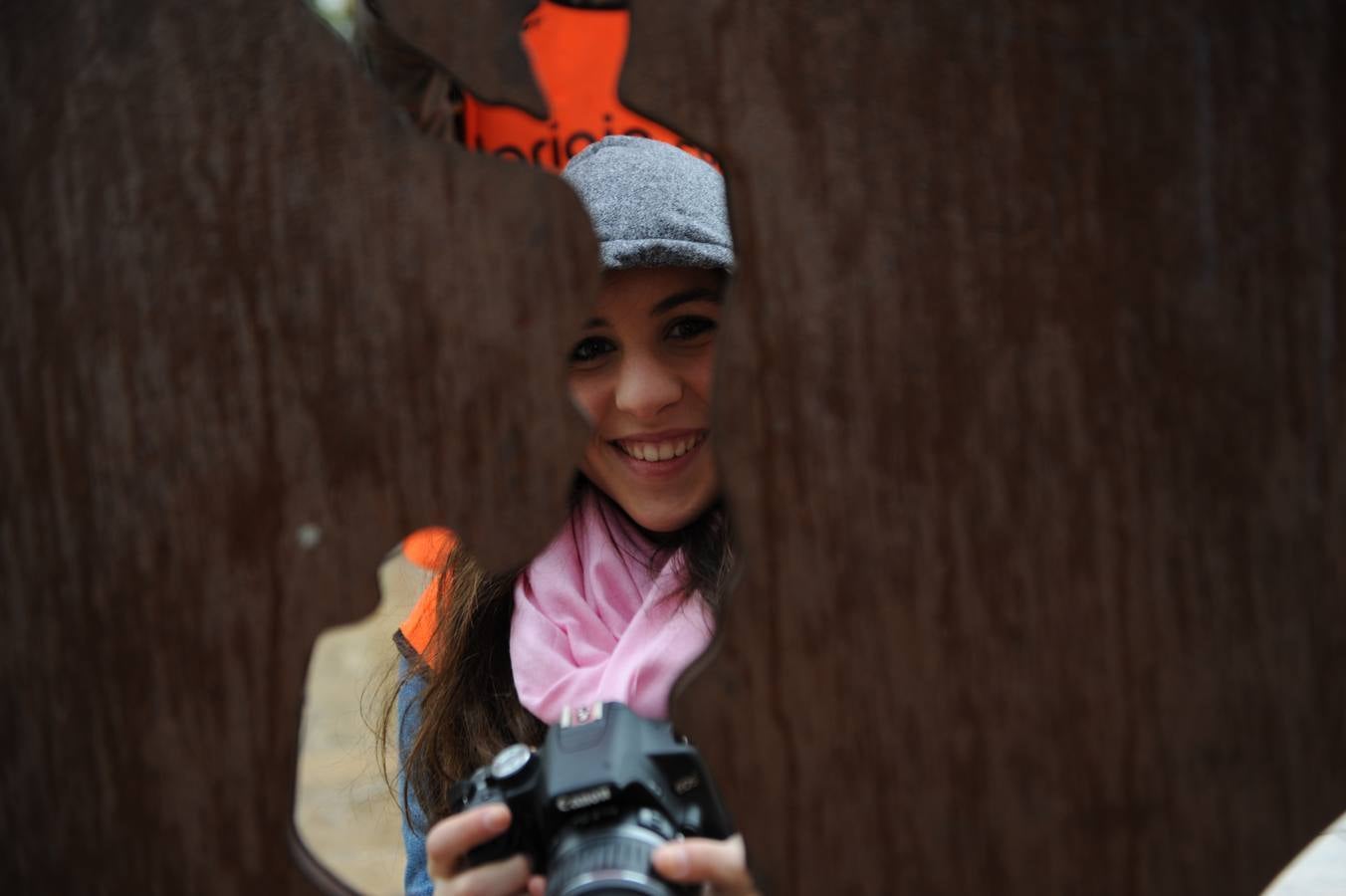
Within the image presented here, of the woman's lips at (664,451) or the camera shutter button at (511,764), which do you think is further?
the woman's lips at (664,451)

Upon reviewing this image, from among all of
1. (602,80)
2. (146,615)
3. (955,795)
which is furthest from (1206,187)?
(602,80)

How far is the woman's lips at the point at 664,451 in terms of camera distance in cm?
85

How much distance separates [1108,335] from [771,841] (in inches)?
10.3

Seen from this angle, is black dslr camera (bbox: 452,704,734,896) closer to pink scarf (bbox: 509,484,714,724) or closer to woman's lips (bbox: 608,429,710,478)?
pink scarf (bbox: 509,484,714,724)

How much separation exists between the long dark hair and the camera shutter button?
11.5 inches

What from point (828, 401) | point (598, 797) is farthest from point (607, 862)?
point (828, 401)

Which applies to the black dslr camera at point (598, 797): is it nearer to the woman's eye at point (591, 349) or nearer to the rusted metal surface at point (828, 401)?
the rusted metal surface at point (828, 401)

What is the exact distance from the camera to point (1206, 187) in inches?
17.6

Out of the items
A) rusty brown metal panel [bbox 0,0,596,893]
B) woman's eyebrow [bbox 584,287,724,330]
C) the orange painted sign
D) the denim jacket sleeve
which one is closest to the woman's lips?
woman's eyebrow [bbox 584,287,724,330]

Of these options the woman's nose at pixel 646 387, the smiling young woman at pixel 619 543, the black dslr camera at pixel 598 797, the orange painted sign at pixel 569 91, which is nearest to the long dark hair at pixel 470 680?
the smiling young woman at pixel 619 543

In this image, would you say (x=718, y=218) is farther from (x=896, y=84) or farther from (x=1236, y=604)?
(x=1236, y=604)

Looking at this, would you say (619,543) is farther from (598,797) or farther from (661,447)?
(598,797)

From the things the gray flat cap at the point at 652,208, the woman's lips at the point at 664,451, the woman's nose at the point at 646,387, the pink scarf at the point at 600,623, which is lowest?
the pink scarf at the point at 600,623

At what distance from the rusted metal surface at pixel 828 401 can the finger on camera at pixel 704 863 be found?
49 mm
